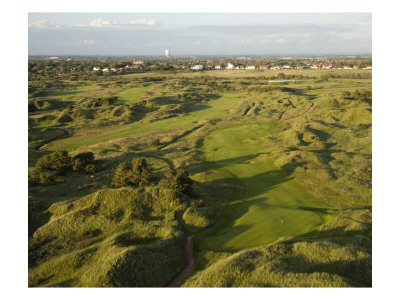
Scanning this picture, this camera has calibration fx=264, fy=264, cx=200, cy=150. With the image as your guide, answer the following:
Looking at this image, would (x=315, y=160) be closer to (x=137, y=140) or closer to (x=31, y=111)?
(x=137, y=140)

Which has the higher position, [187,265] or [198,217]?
[198,217]

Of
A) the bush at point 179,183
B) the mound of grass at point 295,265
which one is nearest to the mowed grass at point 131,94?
the bush at point 179,183

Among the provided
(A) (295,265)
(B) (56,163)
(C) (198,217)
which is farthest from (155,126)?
(A) (295,265)

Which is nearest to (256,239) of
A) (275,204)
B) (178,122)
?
(275,204)

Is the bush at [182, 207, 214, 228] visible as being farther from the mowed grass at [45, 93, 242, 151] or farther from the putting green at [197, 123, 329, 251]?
the mowed grass at [45, 93, 242, 151]

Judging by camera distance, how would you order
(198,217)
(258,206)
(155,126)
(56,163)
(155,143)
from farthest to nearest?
(155,126)
(155,143)
(56,163)
(258,206)
(198,217)

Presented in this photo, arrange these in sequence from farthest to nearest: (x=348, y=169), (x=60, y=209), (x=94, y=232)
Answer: (x=348, y=169) < (x=60, y=209) < (x=94, y=232)

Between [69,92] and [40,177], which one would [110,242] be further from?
[69,92]
